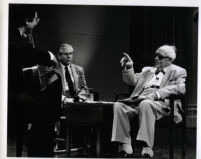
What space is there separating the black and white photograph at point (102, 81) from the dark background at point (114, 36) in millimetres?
10

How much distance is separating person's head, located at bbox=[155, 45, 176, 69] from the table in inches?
25.9

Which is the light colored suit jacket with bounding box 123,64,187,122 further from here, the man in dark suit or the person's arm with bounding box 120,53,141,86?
the man in dark suit

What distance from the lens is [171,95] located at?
147 inches

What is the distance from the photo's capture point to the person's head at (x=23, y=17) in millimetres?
3754

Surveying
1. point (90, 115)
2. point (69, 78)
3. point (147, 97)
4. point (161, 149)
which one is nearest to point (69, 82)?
point (69, 78)

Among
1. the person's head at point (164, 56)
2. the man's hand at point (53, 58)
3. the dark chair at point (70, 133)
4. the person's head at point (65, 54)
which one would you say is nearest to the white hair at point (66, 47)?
the person's head at point (65, 54)

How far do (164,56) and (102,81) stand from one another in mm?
704

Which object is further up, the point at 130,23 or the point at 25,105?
the point at 130,23

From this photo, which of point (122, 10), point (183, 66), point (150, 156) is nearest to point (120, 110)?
point (150, 156)

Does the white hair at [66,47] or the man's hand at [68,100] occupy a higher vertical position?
the white hair at [66,47]

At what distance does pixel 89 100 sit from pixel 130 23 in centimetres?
91

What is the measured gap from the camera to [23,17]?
3.77 metres

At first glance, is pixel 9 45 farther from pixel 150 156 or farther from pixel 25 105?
pixel 150 156

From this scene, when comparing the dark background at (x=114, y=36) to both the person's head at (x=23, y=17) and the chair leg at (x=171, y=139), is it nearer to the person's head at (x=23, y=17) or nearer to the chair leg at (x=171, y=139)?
the person's head at (x=23, y=17)
